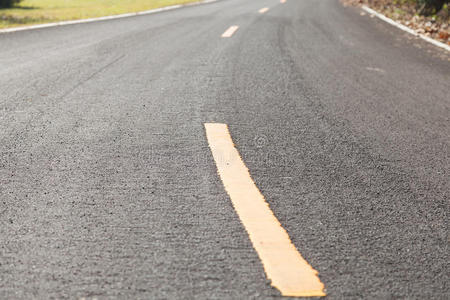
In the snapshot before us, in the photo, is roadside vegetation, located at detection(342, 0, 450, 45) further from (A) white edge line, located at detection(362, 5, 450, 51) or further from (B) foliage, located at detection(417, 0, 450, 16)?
(A) white edge line, located at detection(362, 5, 450, 51)

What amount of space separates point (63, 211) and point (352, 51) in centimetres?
635

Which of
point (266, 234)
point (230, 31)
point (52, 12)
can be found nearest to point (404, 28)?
point (230, 31)

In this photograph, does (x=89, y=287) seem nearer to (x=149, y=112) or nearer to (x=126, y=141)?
(x=126, y=141)

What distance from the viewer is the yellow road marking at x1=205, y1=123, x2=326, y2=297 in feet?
6.08

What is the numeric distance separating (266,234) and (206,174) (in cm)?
76

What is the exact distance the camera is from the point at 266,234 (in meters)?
2.21

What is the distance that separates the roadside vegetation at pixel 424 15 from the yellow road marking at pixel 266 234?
774 centimetres

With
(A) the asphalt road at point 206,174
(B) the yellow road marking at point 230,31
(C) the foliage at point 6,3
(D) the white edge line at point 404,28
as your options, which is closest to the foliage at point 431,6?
(D) the white edge line at point 404,28

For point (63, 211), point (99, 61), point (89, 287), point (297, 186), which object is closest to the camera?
point (89, 287)

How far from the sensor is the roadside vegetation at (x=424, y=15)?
410 inches

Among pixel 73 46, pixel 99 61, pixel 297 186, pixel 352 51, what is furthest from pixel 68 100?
pixel 352 51

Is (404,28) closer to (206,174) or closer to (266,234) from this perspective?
(206,174)

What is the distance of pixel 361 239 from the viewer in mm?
2225

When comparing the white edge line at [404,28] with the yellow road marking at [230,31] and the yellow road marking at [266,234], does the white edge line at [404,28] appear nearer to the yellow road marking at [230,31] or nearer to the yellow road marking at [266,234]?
the yellow road marking at [230,31]
